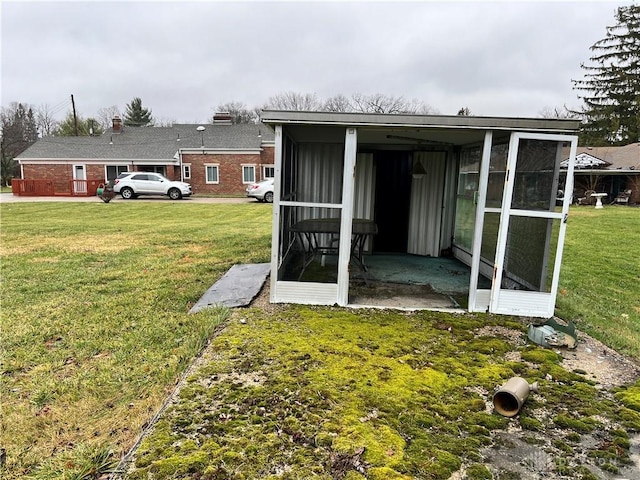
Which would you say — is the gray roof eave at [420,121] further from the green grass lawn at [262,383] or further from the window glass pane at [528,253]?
the green grass lawn at [262,383]

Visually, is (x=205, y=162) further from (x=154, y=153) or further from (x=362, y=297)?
(x=362, y=297)

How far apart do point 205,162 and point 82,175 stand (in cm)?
740

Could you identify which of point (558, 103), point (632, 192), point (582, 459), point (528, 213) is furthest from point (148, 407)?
point (558, 103)

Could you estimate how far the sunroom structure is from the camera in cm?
425

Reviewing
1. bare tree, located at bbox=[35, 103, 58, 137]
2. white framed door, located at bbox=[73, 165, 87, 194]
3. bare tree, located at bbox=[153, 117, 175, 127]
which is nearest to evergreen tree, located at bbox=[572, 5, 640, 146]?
white framed door, located at bbox=[73, 165, 87, 194]

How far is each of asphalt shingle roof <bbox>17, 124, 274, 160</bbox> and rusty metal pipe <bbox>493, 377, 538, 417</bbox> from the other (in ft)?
74.6

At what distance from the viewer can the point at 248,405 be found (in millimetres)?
2641

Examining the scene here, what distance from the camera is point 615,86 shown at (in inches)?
1219

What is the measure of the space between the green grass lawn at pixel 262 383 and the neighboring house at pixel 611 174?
1899 centimetres

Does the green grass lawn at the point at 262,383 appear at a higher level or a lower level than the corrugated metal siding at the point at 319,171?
lower

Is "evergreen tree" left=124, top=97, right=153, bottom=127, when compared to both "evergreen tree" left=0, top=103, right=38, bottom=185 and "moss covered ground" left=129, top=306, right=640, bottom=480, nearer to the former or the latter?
"evergreen tree" left=0, top=103, right=38, bottom=185

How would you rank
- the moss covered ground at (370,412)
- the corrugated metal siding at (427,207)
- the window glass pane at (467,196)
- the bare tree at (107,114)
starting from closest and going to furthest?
1. the moss covered ground at (370,412)
2. the window glass pane at (467,196)
3. the corrugated metal siding at (427,207)
4. the bare tree at (107,114)

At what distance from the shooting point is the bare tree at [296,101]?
1693 inches

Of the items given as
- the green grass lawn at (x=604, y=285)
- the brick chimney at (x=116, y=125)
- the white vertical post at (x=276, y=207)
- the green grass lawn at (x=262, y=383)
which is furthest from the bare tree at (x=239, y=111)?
the white vertical post at (x=276, y=207)
